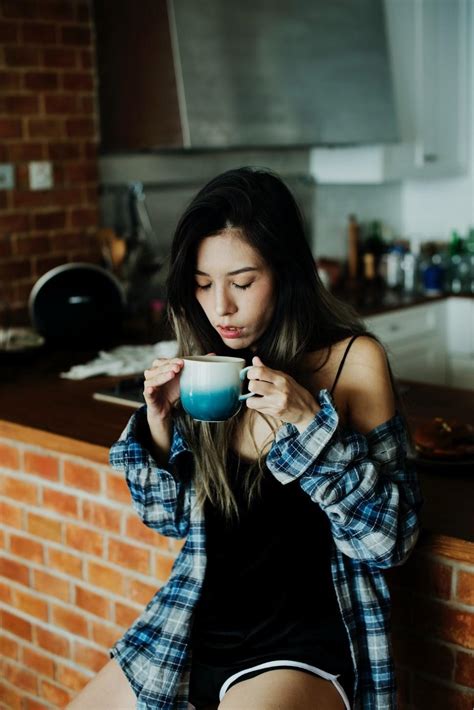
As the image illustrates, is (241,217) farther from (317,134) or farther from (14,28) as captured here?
(317,134)

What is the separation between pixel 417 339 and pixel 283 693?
9.24 ft

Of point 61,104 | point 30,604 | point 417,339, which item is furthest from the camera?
point 417,339

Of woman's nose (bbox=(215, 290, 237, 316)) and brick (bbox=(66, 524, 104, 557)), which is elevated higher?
woman's nose (bbox=(215, 290, 237, 316))

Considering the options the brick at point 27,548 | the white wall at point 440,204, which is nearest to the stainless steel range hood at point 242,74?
the white wall at point 440,204

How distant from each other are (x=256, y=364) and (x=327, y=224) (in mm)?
3345

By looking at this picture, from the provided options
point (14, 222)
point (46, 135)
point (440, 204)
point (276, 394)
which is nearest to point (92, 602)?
point (276, 394)

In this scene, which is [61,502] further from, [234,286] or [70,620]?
[234,286]

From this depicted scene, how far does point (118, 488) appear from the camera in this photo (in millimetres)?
1938

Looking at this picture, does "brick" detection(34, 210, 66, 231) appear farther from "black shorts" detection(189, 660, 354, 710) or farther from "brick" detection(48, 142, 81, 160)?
"black shorts" detection(189, 660, 354, 710)

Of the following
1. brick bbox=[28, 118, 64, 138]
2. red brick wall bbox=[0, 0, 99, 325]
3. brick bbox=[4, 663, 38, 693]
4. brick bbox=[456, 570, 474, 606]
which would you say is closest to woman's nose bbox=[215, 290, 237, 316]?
brick bbox=[456, 570, 474, 606]

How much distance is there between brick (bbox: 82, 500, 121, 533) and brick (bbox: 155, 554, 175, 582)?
124 millimetres

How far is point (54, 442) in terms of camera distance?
197 centimetres

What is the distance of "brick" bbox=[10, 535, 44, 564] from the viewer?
2166mm

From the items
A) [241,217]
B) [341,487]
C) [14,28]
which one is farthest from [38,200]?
[341,487]
